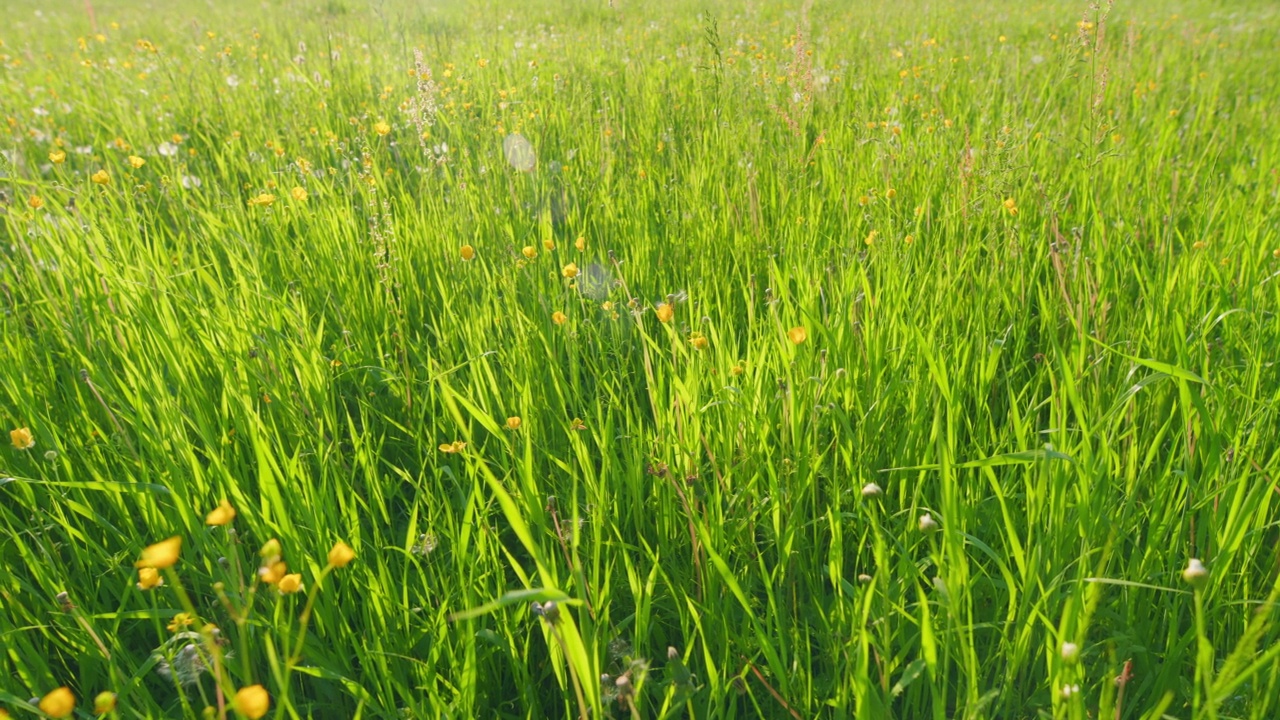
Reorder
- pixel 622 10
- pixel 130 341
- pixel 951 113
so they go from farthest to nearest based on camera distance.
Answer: pixel 622 10 → pixel 951 113 → pixel 130 341

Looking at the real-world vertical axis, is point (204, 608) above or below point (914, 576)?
below

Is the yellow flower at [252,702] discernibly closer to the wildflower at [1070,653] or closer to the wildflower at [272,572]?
the wildflower at [272,572]

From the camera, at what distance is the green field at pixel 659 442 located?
948mm

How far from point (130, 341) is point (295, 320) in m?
0.38

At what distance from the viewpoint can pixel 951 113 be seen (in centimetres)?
353

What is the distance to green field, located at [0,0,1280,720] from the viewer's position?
0.95 meters

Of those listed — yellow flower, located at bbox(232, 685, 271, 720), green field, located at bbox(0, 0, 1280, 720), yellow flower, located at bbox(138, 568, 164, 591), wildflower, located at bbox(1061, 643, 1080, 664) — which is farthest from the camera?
green field, located at bbox(0, 0, 1280, 720)

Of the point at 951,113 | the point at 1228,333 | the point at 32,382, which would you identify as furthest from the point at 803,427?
the point at 951,113

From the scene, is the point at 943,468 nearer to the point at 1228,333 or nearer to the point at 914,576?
the point at 914,576

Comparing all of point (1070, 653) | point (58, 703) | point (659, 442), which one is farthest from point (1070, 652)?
point (58, 703)

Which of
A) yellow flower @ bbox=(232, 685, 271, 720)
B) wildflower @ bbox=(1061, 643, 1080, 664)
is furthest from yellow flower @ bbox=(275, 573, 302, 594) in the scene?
wildflower @ bbox=(1061, 643, 1080, 664)

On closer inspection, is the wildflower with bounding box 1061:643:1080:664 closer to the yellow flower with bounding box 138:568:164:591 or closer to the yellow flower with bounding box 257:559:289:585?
the yellow flower with bounding box 257:559:289:585

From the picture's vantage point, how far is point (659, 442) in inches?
51.1

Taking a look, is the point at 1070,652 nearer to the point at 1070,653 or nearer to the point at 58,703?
the point at 1070,653
